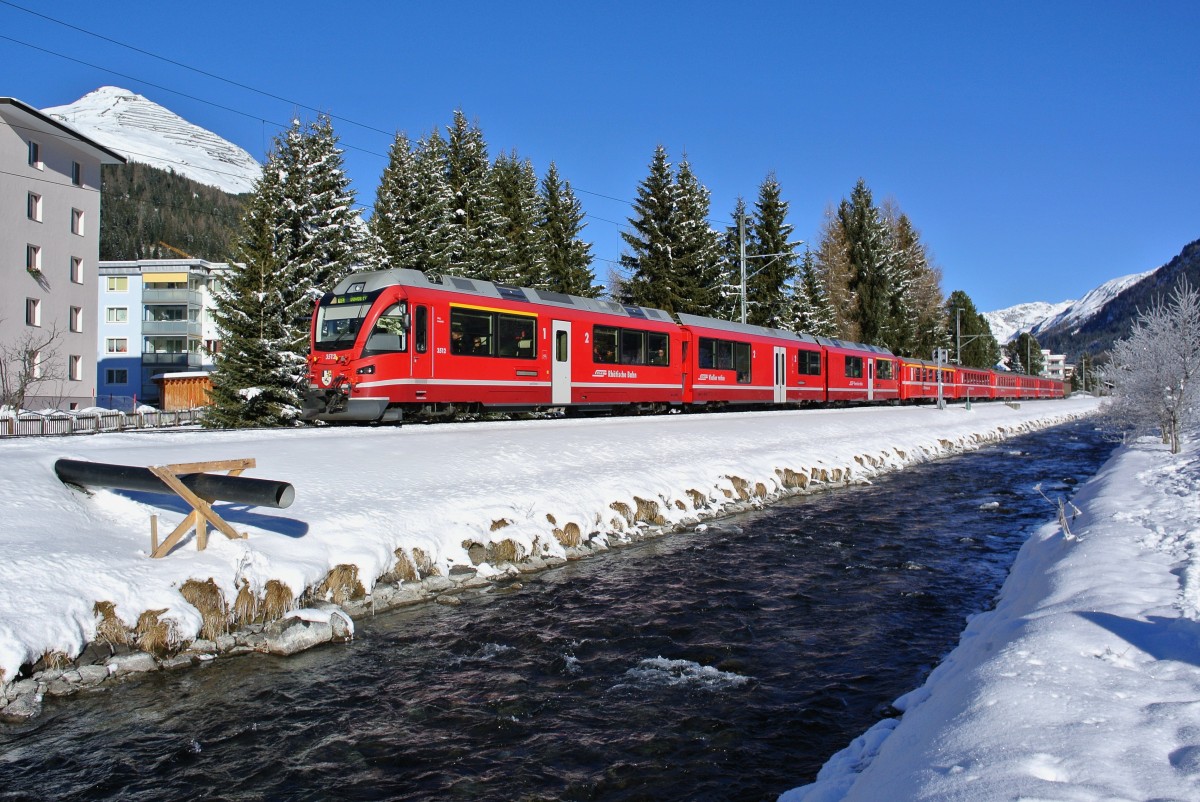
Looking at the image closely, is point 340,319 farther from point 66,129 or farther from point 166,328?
point 166,328

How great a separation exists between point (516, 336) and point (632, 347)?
5292 millimetres

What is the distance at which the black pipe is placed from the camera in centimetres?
680

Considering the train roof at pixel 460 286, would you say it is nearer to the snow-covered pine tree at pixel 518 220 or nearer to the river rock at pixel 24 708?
the river rock at pixel 24 708

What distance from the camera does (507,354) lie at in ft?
62.2

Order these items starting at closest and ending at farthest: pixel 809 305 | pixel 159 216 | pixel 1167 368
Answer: pixel 1167 368 → pixel 809 305 → pixel 159 216

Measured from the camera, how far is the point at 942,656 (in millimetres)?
6617

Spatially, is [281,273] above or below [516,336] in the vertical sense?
above

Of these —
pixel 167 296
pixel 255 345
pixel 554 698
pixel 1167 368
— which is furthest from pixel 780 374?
pixel 167 296

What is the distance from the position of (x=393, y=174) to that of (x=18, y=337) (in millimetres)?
17612

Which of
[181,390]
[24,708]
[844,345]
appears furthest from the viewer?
[181,390]

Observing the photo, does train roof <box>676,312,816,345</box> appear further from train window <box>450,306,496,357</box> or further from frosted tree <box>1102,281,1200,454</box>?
frosted tree <box>1102,281,1200,454</box>

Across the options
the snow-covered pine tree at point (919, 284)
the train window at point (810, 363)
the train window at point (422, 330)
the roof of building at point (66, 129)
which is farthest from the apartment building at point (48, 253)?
the snow-covered pine tree at point (919, 284)

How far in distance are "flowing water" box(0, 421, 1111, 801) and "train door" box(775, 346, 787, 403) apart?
22330mm

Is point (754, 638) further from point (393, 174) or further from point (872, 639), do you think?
point (393, 174)
